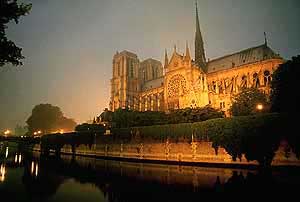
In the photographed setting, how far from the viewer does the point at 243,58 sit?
60500 millimetres

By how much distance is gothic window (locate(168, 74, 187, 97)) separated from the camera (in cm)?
5709

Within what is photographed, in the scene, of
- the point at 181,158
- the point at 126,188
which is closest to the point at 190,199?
→ the point at 126,188

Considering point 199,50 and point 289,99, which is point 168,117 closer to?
point 289,99

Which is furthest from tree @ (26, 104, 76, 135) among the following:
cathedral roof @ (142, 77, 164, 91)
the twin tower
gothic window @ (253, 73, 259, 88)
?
gothic window @ (253, 73, 259, 88)

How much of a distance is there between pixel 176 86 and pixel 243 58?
64.1 ft

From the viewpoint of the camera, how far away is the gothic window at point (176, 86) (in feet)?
187

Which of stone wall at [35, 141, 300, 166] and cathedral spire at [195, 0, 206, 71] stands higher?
cathedral spire at [195, 0, 206, 71]

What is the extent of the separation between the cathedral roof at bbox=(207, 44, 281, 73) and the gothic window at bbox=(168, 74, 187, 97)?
1297cm

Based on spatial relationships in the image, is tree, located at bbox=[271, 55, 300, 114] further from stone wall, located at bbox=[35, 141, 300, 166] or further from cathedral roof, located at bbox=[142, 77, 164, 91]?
cathedral roof, located at bbox=[142, 77, 164, 91]

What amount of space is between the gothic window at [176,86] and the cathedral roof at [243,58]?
13.0 m

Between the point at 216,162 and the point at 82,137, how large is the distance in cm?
2911

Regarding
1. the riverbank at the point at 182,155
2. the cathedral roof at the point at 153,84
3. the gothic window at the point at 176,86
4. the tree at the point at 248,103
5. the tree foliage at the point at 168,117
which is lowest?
the riverbank at the point at 182,155

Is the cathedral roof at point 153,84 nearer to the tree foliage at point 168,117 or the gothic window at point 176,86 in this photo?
the gothic window at point 176,86

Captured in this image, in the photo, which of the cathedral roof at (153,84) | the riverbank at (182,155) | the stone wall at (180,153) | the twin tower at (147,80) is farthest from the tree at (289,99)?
the cathedral roof at (153,84)
